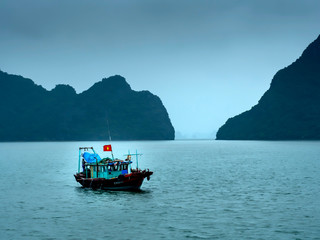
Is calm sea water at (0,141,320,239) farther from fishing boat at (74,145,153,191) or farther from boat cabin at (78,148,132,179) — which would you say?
boat cabin at (78,148,132,179)

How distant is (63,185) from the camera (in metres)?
63.4

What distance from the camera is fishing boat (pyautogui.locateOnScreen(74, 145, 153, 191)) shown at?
53.1 m

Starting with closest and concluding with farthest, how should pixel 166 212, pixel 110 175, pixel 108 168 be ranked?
1. pixel 166 212
2. pixel 110 175
3. pixel 108 168

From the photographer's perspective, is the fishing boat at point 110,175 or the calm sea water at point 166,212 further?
the fishing boat at point 110,175

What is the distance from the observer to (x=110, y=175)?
5534 cm

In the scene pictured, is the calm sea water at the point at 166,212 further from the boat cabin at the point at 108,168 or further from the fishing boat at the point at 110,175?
the boat cabin at the point at 108,168

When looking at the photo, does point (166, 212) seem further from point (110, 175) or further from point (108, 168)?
point (108, 168)

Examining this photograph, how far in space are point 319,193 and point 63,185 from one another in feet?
126

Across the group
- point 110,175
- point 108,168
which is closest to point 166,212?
point 110,175

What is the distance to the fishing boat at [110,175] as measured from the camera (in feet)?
174

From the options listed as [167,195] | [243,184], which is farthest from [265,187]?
[167,195]

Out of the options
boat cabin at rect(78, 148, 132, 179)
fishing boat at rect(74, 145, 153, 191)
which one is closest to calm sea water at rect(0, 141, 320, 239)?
fishing boat at rect(74, 145, 153, 191)

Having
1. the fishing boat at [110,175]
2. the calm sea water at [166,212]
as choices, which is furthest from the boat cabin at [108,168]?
the calm sea water at [166,212]

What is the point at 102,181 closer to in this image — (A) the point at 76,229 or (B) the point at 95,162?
(B) the point at 95,162
